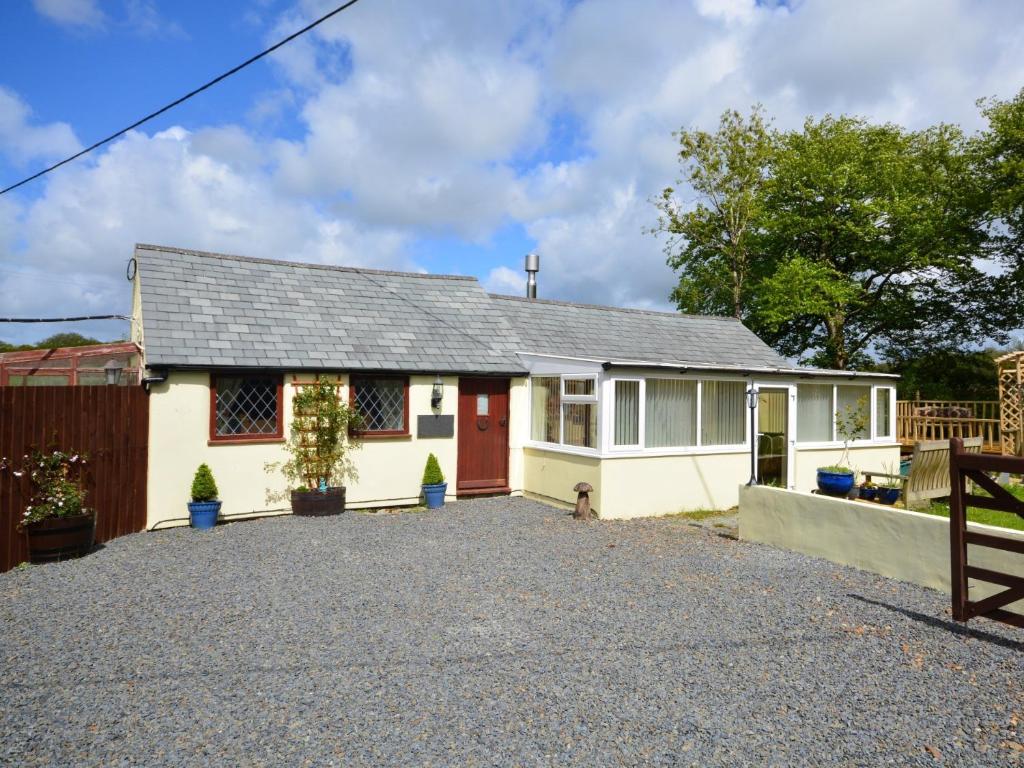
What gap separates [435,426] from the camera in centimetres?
1184

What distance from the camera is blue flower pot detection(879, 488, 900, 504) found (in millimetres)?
11023

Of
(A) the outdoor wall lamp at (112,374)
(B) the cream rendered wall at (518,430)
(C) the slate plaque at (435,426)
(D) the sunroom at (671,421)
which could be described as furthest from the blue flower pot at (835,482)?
(A) the outdoor wall lamp at (112,374)

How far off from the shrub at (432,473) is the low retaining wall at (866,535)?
5.26m

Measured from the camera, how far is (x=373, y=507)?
11367 millimetres

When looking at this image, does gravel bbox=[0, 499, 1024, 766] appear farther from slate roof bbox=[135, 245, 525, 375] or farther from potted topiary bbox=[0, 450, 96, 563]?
slate roof bbox=[135, 245, 525, 375]

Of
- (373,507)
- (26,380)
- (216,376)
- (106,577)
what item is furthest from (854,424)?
(26,380)

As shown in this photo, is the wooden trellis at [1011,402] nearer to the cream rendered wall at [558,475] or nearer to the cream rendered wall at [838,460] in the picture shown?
the cream rendered wall at [838,460]

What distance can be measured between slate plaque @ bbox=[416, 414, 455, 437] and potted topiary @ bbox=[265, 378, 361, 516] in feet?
4.10

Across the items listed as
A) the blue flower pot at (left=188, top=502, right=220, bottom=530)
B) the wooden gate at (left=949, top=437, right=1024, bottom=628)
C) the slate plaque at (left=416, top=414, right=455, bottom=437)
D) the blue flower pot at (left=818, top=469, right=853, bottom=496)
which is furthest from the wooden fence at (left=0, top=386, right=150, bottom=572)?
the blue flower pot at (left=818, top=469, right=853, bottom=496)

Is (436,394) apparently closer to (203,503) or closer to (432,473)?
(432,473)

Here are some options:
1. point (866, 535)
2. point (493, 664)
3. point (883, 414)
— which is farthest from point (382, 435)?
point (883, 414)

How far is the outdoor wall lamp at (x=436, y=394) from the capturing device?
1180 centimetres

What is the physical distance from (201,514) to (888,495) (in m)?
11.3

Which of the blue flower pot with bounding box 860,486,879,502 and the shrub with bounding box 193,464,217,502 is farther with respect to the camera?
the blue flower pot with bounding box 860,486,879,502
